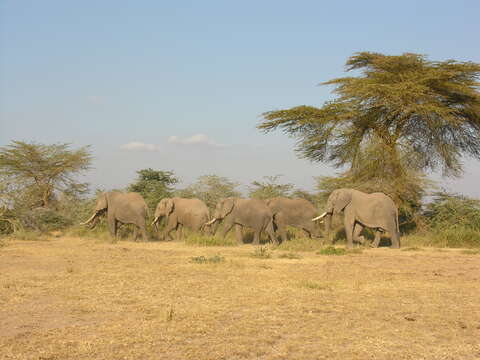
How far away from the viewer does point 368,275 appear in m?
10.2

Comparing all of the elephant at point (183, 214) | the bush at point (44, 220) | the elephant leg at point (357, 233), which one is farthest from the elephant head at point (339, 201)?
the bush at point (44, 220)

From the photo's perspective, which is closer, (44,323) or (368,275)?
(44,323)

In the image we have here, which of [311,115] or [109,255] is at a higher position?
[311,115]

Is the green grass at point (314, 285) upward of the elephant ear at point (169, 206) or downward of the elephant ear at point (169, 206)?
downward

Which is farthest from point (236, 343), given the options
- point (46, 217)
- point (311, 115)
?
point (46, 217)

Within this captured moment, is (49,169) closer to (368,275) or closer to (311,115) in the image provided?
(311,115)

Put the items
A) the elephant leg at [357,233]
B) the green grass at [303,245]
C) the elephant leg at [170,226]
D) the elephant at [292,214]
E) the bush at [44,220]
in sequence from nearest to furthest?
the green grass at [303,245] → the elephant leg at [357,233] → the elephant at [292,214] → the elephant leg at [170,226] → the bush at [44,220]

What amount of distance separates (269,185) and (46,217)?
32.3 feet

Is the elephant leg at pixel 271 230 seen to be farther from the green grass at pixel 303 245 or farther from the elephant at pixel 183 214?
the elephant at pixel 183 214

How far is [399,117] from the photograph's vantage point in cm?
1908

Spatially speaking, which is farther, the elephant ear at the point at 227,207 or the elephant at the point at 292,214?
the elephant ear at the point at 227,207

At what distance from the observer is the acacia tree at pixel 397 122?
723 inches

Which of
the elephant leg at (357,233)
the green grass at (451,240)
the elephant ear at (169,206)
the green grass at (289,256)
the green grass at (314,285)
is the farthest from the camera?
the elephant ear at (169,206)

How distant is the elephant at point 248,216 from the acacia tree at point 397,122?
153 inches
